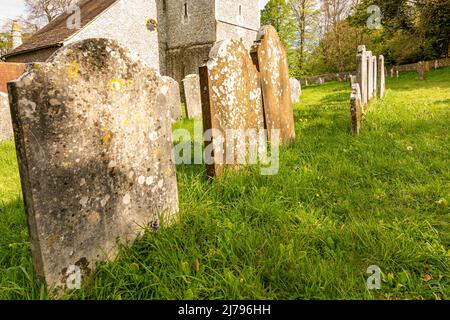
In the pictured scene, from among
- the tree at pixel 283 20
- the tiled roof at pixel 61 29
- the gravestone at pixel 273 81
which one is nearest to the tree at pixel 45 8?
the tiled roof at pixel 61 29

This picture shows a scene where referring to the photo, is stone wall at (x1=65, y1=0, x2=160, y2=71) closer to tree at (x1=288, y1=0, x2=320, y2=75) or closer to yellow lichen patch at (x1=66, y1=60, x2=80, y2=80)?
yellow lichen patch at (x1=66, y1=60, x2=80, y2=80)

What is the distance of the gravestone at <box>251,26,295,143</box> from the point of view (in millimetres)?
4539

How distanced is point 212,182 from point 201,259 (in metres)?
1.28

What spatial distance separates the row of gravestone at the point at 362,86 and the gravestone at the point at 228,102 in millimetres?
2184

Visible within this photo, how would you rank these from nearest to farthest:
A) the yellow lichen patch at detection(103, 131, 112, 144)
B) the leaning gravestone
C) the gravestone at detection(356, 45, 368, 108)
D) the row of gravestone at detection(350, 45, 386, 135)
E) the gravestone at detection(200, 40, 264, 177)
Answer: the leaning gravestone → the yellow lichen patch at detection(103, 131, 112, 144) → the gravestone at detection(200, 40, 264, 177) → the row of gravestone at detection(350, 45, 386, 135) → the gravestone at detection(356, 45, 368, 108)

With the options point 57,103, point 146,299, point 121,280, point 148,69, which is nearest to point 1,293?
point 121,280

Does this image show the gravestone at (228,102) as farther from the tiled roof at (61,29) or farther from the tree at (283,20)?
the tree at (283,20)

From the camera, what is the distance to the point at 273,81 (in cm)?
482

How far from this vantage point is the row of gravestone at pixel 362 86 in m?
5.48

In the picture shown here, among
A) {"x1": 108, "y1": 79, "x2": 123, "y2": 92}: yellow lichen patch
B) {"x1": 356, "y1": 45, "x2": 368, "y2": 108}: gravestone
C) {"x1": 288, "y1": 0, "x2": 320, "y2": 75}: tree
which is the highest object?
{"x1": 288, "y1": 0, "x2": 320, "y2": 75}: tree

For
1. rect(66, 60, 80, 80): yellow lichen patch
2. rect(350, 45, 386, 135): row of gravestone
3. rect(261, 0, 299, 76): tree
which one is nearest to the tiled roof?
rect(350, 45, 386, 135): row of gravestone

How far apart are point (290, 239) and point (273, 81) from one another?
3020 millimetres

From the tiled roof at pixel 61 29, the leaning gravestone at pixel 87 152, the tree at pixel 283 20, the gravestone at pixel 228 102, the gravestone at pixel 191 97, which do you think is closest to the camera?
the leaning gravestone at pixel 87 152

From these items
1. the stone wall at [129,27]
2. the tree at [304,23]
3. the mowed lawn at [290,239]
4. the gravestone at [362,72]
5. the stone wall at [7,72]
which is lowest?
the mowed lawn at [290,239]
